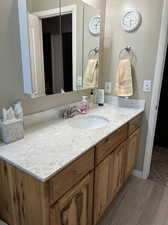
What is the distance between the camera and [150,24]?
1.71 m

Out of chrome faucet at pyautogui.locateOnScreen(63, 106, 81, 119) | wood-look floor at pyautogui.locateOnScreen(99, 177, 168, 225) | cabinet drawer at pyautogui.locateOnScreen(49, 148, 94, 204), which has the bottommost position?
wood-look floor at pyautogui.locateOnScreen(99, 177, 168, 225)

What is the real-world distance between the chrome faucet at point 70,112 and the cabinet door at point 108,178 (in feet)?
1.76

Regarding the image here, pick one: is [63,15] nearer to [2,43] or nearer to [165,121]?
[2,43]

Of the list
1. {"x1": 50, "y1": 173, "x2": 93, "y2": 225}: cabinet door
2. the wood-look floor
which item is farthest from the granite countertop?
the wood-look floor

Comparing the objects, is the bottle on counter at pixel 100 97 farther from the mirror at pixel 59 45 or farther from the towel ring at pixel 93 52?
the towel ring at pixel 93 52

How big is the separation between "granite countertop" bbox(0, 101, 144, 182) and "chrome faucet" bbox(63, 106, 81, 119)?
0.26 ft

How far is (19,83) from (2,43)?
28cm

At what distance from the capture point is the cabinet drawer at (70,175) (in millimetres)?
830

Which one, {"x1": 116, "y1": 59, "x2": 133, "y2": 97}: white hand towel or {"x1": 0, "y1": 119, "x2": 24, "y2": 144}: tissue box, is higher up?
{"x1": 116, "y1": 59, "x2": 133, "y2": 97}: white hand towel

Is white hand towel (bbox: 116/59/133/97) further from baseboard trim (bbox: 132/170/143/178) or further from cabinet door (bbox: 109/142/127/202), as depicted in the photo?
baseboard trim (bbox: 132/170/143/178)

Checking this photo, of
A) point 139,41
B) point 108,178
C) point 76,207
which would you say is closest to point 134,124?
point 108,178

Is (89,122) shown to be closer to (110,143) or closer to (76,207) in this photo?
(110,143)

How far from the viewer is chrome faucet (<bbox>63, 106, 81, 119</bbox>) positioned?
61.9 inches

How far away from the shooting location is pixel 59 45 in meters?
1.49
